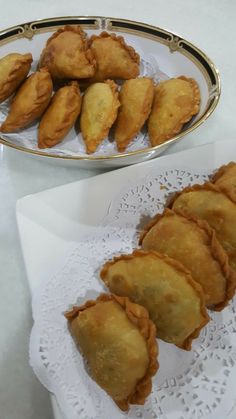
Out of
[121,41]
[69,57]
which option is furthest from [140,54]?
[69,57]

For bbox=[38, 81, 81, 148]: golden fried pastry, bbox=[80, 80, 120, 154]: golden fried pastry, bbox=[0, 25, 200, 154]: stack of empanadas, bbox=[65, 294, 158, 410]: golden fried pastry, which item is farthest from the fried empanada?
bbox=[65, 294, 158, 410]: golden fried pastry

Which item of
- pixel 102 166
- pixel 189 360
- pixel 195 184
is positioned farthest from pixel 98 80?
pixel 189 360

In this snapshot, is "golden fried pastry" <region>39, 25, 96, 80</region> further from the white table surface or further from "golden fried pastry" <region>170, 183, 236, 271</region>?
"golden fried pastry" <region>170, 183, 236, 271</region>

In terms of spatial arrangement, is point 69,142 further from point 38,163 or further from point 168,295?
point 168,295

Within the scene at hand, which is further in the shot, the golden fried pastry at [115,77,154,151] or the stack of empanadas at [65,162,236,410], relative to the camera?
the golden fried pastry at [115,77,154,151]

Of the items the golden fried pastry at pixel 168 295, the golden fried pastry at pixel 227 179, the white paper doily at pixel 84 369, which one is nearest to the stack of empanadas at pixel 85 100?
the golden fried pastry at pixel 227 179

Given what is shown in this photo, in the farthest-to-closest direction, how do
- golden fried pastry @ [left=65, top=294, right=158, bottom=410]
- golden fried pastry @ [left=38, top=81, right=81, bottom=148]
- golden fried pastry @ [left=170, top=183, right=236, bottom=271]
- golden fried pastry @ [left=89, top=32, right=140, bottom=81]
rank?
golden fried pastry @ [left=89, top=32, right=140, bottom=81] < golden fried pastry @ [left=38, top=81, right=81, bottom=148] < golden fried pastry @ [left=170, top=183, right=236, bottom=271] < golden fried pastry @ [left=65, top=294, right=158, bottom=410]

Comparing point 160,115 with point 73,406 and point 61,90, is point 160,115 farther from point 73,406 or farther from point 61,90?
point 73,406
